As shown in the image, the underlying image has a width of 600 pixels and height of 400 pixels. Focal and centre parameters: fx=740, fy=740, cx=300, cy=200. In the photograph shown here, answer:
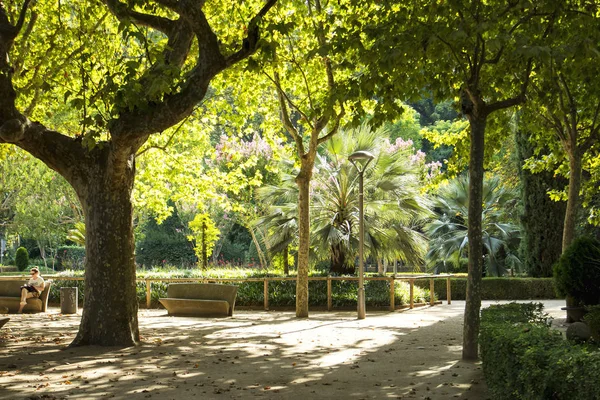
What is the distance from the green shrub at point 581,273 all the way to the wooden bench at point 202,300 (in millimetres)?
8372

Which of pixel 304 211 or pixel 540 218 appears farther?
pixel 540 218

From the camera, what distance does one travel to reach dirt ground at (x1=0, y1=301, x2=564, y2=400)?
8.28 m

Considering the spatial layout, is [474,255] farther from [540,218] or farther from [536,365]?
[540,218]

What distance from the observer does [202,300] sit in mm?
19109

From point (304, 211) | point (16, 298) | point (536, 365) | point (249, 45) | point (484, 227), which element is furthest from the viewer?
point (484, 227)

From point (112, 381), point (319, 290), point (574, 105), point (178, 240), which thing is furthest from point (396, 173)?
point (178, 240)

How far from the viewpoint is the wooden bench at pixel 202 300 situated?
19.1 metres

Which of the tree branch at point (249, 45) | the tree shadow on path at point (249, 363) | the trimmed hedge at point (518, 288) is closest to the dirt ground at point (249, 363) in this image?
the tree shadow on path at point (249, 363)

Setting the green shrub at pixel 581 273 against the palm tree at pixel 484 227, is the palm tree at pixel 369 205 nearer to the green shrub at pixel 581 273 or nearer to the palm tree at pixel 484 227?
the green shrub at pixel 581 273

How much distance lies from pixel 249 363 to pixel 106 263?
2989 millimetres

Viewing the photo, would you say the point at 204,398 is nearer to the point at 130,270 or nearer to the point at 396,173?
the point at 130,270

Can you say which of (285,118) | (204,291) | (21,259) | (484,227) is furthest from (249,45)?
(21,259)

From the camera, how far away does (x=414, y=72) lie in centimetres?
1016

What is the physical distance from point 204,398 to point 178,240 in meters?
43.1
